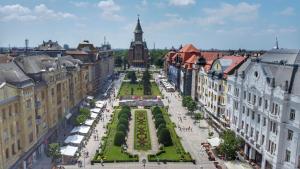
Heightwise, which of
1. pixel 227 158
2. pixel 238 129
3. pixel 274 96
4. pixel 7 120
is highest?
pixel 274 96

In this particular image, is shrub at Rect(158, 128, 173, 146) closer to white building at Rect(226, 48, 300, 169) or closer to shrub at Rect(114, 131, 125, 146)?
shrub at Rect(114, 131, 125, 146)

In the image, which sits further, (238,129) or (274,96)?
(238,129)

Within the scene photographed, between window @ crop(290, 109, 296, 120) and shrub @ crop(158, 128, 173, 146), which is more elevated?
window @ crop(290, 109, 296, 120)

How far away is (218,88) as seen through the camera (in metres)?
79.2

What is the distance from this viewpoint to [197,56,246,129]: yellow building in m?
76.4

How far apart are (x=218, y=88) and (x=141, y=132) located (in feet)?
75.4

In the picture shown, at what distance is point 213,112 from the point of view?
8338 cm

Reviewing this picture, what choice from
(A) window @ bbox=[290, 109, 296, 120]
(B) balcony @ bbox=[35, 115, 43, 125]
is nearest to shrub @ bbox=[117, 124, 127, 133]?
(B) balcony @ bbox=[35, 115, 43, 125]

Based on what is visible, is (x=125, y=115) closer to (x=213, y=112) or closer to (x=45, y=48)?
(x=213, y=112)

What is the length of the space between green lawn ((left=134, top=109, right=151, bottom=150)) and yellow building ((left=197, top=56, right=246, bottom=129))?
1844cm

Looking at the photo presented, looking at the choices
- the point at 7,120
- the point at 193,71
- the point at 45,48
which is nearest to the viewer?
the point at 7,120

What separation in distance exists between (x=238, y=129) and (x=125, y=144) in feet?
80.7

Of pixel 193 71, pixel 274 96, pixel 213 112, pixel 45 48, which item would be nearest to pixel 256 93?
pixel 274 96

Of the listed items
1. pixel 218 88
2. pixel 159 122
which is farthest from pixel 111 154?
pixel 218 88
